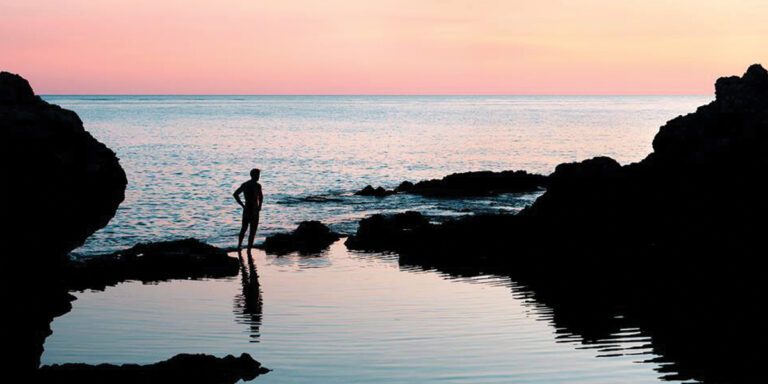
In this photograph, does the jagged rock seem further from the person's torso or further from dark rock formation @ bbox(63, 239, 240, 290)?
dark rock formation @ bbox(63, 239, 240, 290)

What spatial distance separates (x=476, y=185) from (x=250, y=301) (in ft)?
80.3

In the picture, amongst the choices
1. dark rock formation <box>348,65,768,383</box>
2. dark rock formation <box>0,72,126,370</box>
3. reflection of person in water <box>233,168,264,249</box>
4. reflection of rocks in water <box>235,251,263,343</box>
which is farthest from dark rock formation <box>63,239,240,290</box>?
dark rock formation <box>348,65,768,383</box>

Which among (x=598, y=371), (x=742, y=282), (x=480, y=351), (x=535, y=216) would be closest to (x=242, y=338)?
(x=480, y=351)

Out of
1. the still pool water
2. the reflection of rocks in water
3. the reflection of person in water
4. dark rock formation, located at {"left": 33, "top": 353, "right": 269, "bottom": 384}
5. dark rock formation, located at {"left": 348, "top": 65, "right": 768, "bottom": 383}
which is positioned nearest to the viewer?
dark rock formation, located at {"left": 33, "top": 353, "right": 269, "bottom": 384}

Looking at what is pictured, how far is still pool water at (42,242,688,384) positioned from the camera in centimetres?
995

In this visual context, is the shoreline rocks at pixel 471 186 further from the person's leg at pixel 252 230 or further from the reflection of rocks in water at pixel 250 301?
the reflection of rocks in water at pixel 250 301

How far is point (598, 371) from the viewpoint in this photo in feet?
32.6

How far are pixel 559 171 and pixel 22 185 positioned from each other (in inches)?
584

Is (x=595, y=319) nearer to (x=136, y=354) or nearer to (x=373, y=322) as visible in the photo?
(x=373, y=322)

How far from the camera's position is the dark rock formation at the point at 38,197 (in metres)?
11.1

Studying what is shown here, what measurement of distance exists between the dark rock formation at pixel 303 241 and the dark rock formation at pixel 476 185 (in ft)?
49.1

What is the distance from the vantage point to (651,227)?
21.2 m

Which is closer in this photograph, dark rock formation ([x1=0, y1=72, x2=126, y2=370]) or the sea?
the sea

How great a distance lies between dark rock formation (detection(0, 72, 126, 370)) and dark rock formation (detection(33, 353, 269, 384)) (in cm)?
127
